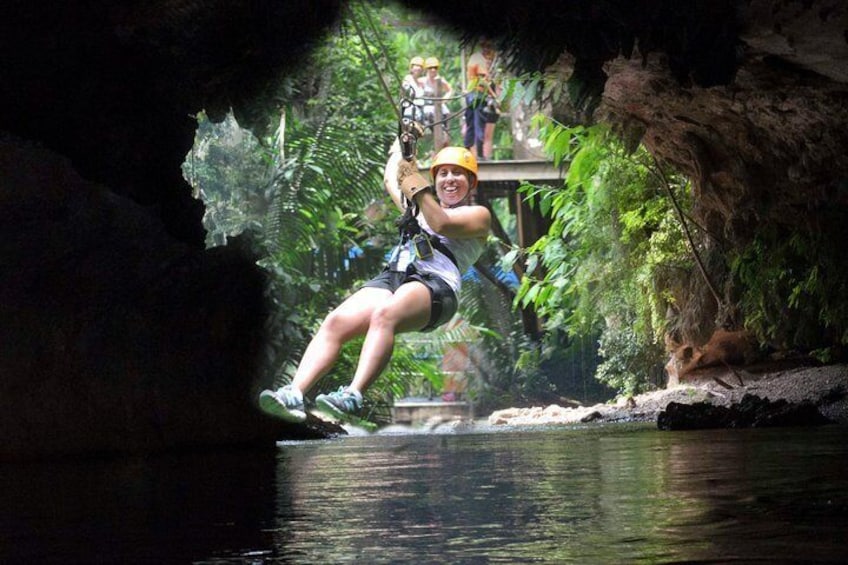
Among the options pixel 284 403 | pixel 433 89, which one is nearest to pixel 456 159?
pixel 284 403

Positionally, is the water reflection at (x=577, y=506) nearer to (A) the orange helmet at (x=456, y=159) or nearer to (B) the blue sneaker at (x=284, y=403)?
(B) the blue sneaker at (x=284, y=403)

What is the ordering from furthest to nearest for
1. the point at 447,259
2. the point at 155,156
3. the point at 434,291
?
the point at 447,259 → the point at 434,291 → the point at 155,156

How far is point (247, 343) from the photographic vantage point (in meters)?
5.66

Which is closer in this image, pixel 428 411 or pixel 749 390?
pixel 749 390

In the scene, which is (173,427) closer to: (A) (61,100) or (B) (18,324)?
(B) (18,324)

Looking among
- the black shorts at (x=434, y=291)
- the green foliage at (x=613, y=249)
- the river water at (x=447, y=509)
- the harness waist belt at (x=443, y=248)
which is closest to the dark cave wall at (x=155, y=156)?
the river water at (x=447, y=509)

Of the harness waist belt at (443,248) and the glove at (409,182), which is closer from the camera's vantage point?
the glove at (409,182)

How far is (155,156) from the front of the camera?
265 inches

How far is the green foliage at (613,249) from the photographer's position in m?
12.0

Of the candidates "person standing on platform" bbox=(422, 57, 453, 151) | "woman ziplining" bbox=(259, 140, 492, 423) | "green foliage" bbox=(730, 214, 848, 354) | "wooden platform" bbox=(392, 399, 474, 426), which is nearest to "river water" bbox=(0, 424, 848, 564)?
"woman ziplining" bbox=(259, 140, 492, 423)

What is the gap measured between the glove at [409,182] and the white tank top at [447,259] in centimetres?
56

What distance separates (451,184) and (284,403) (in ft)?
11.8

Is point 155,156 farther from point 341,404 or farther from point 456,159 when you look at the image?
point 456,159

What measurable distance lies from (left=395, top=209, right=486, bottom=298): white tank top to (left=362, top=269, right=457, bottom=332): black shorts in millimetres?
39
